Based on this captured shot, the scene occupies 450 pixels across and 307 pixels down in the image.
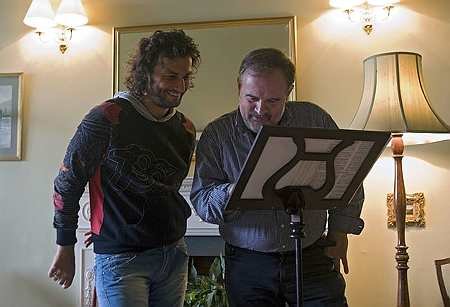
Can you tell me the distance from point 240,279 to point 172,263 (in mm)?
205

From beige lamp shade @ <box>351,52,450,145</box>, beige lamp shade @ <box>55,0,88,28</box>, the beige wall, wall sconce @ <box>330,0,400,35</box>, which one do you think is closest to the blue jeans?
beige lamp shade @ <box>351,52,450,145</box>

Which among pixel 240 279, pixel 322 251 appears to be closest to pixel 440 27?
pixel 322 251

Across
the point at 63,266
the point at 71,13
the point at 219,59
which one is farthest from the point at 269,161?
the point at 71,13

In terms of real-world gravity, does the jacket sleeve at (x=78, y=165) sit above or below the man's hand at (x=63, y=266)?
above

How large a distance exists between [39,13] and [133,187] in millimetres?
2176

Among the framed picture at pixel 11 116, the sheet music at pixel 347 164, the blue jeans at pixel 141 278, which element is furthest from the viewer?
the framed picture at pixel 11 116

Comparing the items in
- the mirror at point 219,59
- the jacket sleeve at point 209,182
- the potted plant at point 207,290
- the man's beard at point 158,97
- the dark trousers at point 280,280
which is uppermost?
the mirror at point 219,59

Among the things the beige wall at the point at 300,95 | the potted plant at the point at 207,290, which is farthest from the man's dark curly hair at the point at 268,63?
the beige wall at the point at 300,95

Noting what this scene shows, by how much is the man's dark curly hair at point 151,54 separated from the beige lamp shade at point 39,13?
1.94m

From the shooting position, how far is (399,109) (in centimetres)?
242

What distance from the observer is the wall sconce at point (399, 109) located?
2.40 metres

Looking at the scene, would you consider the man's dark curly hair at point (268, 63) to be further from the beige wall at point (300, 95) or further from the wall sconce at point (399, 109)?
the beige wall at point (300, 95)

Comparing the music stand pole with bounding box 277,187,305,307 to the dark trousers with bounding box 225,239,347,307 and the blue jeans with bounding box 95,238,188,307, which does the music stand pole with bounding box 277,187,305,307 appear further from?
the blue jeans with bounding box 95,238,188,307

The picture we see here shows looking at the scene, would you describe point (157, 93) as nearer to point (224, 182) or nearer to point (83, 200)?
point (224, 182)
